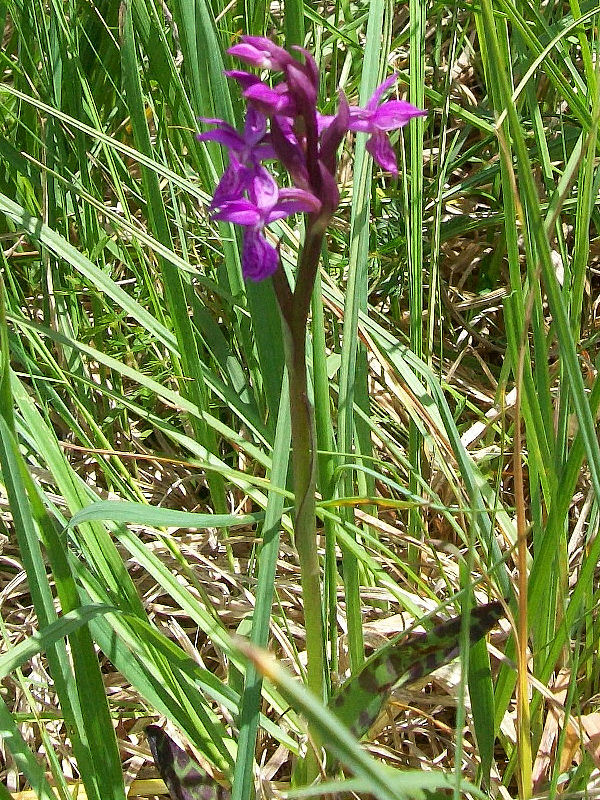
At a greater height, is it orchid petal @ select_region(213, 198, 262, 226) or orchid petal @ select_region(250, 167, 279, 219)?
orchid petal @ select_region(250, 167, 279, 219)

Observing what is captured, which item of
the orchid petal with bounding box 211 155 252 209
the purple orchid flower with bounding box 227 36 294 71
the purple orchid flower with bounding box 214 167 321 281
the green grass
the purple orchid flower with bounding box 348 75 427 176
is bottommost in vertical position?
the green grass

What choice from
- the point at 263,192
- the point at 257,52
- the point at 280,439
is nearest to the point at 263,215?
the point at 263,192

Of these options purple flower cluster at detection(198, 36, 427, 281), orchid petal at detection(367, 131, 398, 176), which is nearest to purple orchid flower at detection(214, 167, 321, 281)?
purple flower cluster at detection(198, 36, 427, 281)

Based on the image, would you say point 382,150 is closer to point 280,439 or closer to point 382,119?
point 382,119

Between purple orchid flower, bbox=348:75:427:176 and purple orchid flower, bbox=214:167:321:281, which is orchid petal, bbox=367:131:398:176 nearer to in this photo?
purple orchid flower, bbox=348:75:427:176

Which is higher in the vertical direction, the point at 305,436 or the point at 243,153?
the point at 243,153

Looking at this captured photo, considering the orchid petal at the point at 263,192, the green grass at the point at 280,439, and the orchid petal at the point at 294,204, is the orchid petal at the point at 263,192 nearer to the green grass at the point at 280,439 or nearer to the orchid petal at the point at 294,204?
the orchid petal at the point at 294,204
